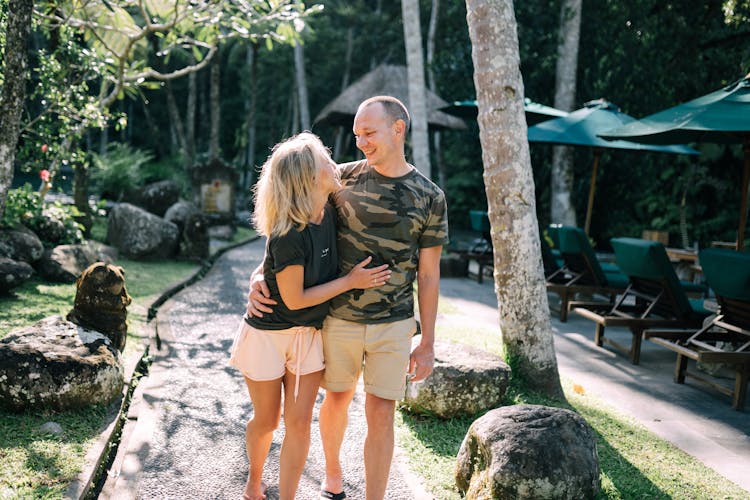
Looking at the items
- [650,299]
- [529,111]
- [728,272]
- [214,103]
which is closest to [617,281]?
[650,299]

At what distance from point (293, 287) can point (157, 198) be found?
12.4m

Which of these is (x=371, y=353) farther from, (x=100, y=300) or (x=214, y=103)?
(x=214, y=103)

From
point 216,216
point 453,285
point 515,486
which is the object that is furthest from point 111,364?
point 216,216

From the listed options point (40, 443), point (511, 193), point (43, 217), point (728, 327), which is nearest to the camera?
point (40, 443)

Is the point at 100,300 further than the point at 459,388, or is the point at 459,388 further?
the point at 100,300

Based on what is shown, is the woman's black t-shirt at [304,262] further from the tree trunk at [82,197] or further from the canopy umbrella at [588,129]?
the tree trunk at [82,197]

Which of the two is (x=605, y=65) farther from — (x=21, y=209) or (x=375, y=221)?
(x=375, y=221)

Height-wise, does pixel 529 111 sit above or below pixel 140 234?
above

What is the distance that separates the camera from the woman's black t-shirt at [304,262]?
8.50 ft

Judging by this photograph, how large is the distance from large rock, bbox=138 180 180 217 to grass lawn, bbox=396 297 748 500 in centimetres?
1109

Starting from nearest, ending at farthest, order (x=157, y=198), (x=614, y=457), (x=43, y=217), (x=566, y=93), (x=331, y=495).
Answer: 1. (x=331, y=495)
2. (x=614, y=457)
3. (x=43, y=217)
4. (x=566, y=93)
5. (x=157, y=198)

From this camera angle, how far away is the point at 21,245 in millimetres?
7184

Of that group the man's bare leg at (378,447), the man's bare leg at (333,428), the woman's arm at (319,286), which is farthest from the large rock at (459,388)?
the woman's arm at (319,286)

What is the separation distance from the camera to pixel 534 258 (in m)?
4.69
